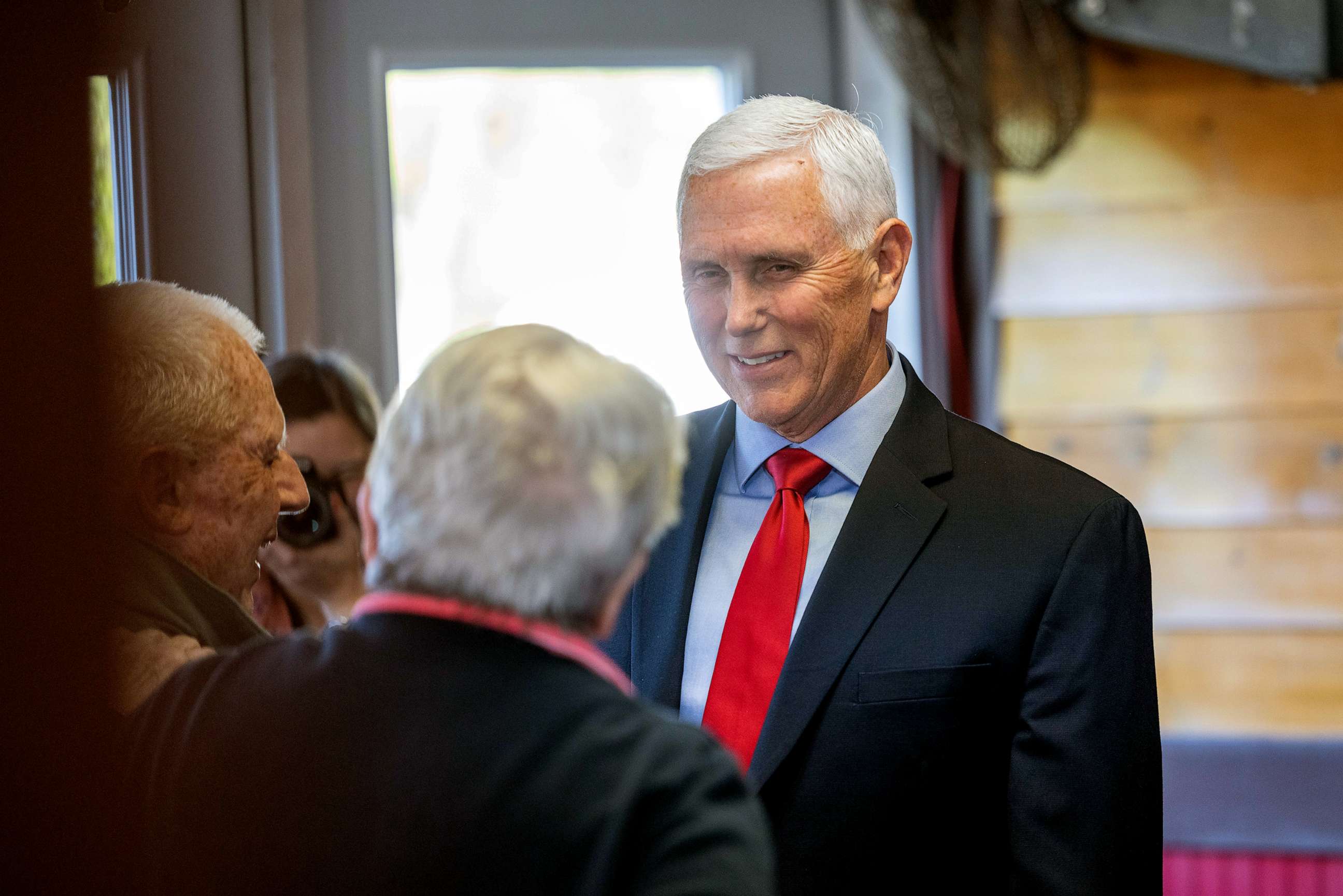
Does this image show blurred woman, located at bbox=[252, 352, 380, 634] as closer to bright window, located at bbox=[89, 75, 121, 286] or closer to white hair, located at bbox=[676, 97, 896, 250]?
bright window, located at bbox=[89, 75, 121, 286]

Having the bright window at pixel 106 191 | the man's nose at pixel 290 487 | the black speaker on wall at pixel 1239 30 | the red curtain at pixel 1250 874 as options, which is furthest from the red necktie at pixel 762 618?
the red curtain at pixel 1250 874

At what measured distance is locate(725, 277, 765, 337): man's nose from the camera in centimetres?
128

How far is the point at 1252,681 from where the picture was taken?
2545 mm

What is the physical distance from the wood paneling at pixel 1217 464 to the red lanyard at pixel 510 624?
6.41 feet

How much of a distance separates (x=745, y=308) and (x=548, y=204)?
1.27 m

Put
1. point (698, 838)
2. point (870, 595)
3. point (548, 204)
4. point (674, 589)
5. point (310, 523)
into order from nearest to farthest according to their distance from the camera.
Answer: point (698, 838) → point (870, 595) → point (674, 589) → point (310, 523) → point (548, 204)

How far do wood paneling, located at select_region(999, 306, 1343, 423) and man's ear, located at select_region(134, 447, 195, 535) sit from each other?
6.26ft

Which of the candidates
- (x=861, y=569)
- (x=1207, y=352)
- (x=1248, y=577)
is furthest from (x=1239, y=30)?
(x=861, y=569)

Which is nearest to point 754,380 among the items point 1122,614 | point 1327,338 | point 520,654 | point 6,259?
point 1122,614

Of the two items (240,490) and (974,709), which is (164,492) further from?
(974,709)

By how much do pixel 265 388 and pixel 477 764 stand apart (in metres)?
0.48

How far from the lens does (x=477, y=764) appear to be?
0.69 meters

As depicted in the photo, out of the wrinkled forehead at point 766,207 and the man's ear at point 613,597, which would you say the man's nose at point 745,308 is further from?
the man's ear at point 613,597

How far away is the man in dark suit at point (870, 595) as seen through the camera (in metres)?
1.17
